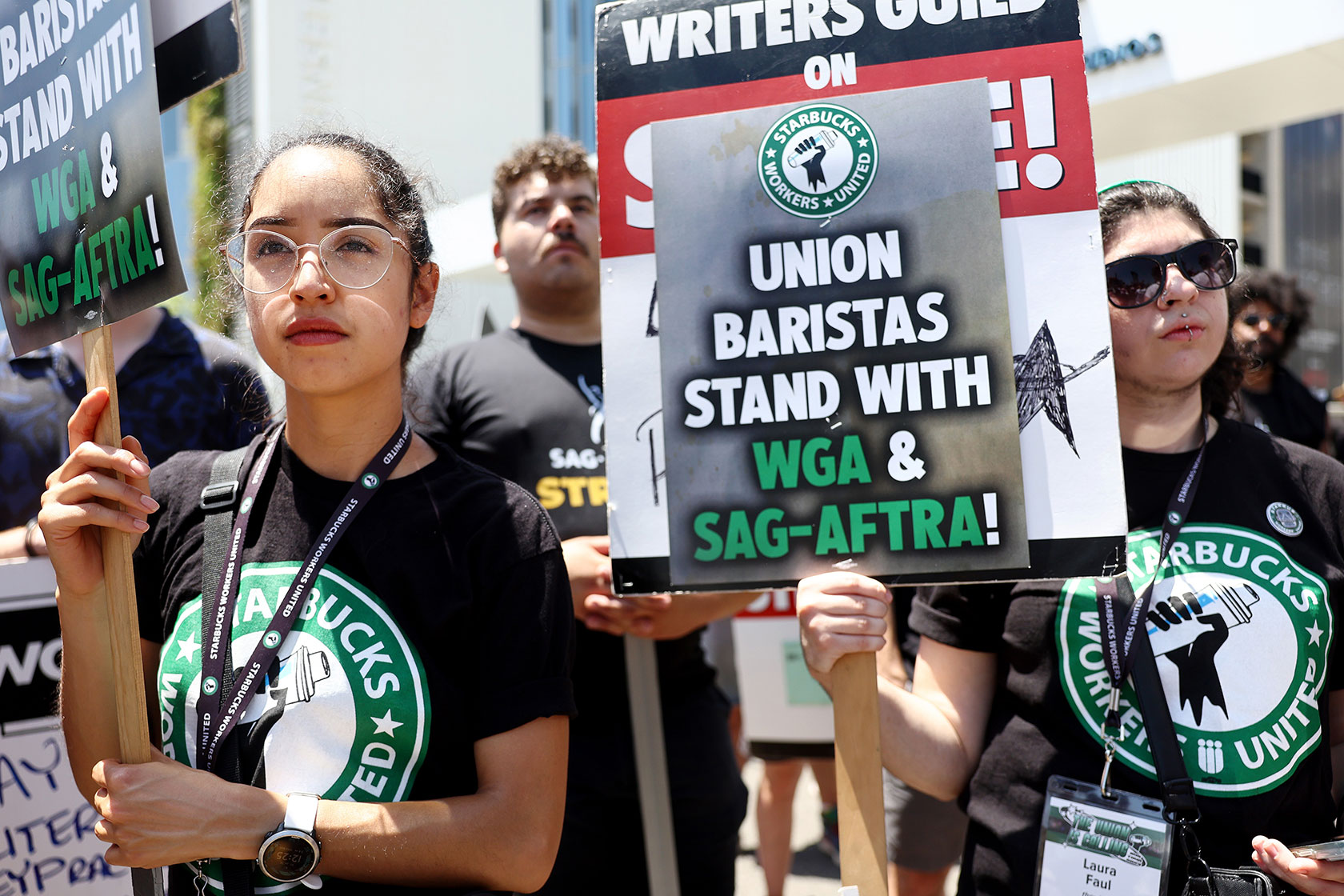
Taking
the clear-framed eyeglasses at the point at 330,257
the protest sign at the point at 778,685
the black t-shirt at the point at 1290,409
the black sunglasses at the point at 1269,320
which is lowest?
the protest sign at the point at 778,685

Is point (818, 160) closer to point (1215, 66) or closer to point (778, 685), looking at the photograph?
point (778, 685)

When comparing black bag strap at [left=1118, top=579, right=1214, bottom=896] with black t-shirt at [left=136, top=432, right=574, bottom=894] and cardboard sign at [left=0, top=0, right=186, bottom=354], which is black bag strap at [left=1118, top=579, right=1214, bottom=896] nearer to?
black t-shirt at [left=136, top=432, right=574, bottom=894]

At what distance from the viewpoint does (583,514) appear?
2.69 meters

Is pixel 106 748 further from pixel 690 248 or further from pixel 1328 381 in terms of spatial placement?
pixel 1328 381

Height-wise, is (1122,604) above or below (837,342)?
below

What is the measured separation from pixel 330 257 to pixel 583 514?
118cm

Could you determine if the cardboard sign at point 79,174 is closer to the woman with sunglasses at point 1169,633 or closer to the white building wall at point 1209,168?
the woman with sunglasses at point 1169,633

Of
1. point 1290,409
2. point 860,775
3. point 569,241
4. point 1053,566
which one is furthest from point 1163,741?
point 1290,409

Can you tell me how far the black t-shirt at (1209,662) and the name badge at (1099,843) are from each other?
34 millimetres

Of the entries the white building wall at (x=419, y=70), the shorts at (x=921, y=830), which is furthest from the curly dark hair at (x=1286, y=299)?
the white building wall at (x=419, y=70)

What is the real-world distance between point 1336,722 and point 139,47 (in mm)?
2157

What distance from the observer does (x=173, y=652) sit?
5.23ft

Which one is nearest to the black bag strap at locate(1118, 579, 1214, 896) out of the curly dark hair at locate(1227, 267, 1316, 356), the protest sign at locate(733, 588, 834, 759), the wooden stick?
the wooden stick

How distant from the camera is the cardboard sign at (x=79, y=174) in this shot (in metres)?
1.51
